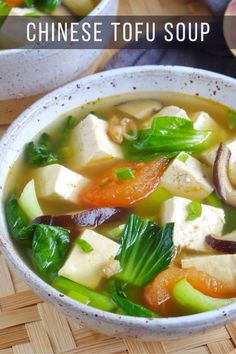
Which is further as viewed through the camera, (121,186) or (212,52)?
(212,52)

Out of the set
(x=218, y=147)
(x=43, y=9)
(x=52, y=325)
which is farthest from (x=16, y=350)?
(x=43, y=9)

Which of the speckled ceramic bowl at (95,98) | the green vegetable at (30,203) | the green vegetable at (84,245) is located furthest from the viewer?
the green vegetable at (30,203)

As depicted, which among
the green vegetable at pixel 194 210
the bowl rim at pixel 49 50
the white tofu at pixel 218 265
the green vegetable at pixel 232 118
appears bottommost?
the white tofu at pixel 218 265

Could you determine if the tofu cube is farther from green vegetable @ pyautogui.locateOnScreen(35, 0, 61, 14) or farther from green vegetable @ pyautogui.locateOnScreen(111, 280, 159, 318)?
green vegetable @ pyautogui.locateOnScreen(35, 0, 61, 14)

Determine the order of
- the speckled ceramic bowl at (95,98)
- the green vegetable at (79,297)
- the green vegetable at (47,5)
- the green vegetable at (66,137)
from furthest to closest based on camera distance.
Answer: the green vegetable at (47,5) < the green vegetable at (66,137) < the green vegetable at (79,297) < the speckled ceramic bowl at (95,98)

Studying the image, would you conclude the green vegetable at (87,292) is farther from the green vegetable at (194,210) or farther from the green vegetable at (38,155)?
the green vegetable at (38,155)

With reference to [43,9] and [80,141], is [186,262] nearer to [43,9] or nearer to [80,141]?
[80,141]

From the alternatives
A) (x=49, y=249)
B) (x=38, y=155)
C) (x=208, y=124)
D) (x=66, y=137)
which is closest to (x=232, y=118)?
(x=208, y=124)

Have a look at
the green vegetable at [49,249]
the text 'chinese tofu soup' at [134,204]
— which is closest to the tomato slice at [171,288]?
the text 'chinese tofu soup' at [134,204]
